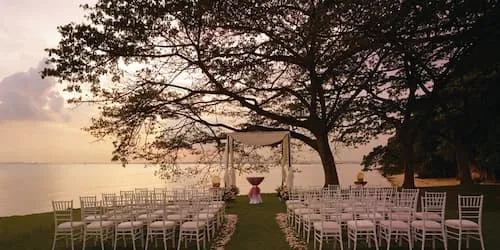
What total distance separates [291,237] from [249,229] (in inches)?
58.6

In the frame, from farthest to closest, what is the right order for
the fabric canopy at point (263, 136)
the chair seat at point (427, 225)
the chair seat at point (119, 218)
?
1. the fabric canopy at point (263, 136)
2. the chair seat at point (119, 218)
3. the chair seat at point (427, 225)

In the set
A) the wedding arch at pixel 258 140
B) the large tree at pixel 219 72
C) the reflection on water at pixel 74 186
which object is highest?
the large tree at pixel 219 72

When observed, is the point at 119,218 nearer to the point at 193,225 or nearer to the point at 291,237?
the point at 193,225

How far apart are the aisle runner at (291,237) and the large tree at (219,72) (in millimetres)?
4662

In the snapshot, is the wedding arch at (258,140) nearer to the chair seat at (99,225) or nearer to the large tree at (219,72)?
the large tree at (219,72)

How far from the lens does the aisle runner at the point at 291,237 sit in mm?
8305

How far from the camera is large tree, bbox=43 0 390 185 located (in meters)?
13.6

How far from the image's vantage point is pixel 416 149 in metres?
29.0

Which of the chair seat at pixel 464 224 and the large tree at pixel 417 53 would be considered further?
the large tree at pixel 417 53

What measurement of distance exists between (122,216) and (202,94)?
29.9 ft

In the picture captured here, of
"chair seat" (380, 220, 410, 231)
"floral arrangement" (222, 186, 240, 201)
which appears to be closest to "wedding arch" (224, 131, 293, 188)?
"floral arrangement" (222, 186, 240, 201)

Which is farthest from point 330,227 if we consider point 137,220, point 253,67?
point 253,67

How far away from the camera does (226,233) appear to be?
9.98 metres

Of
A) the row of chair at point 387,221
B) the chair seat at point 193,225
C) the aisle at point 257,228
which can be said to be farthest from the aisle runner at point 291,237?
the chair seat at point 193,225
